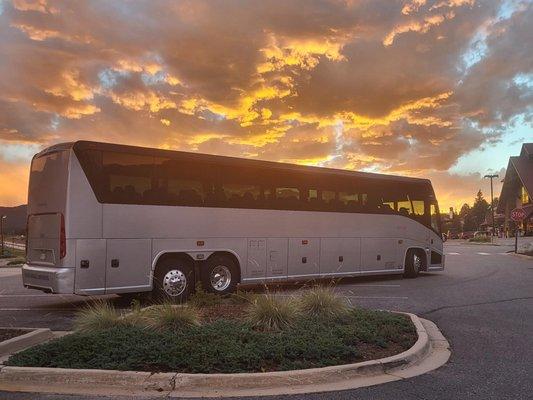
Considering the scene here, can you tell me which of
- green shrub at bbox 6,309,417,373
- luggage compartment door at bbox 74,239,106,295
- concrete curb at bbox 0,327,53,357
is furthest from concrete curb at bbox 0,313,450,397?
luggage compartment door at bbox 74,239,106,295

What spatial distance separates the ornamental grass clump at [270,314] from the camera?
24.7 ft

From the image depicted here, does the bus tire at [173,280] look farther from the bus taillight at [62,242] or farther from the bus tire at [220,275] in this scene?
the bus taillight at [62,242]

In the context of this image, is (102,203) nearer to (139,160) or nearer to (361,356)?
(139,160)

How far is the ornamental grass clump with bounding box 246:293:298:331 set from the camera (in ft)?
24.7

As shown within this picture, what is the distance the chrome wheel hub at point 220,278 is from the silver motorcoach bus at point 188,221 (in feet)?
0.08

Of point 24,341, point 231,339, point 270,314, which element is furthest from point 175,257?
point 231,339

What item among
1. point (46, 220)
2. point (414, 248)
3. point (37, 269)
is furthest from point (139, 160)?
point (414, 248)

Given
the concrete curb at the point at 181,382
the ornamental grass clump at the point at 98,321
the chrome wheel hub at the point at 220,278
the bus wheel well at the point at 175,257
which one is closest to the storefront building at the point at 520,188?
the chrome wheel hub at the point at 220,278

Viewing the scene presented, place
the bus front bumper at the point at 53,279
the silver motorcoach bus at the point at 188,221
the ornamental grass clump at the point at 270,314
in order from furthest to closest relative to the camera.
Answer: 1. the silver motorcoach bus at the point at 188,221
2. the bus front bumper at the point at 53,279
3. the ornamental grass clump at the point at 270,314

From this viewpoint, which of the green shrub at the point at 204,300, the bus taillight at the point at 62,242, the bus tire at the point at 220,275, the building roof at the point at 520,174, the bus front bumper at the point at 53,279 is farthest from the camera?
the building roof at the point at 520,174

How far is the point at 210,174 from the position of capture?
12750 mm

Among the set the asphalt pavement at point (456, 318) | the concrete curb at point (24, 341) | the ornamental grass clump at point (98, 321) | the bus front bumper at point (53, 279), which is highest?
the bus front bumper at point (53, 279)

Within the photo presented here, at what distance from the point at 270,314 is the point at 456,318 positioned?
4237mm

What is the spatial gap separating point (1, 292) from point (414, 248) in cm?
1313
